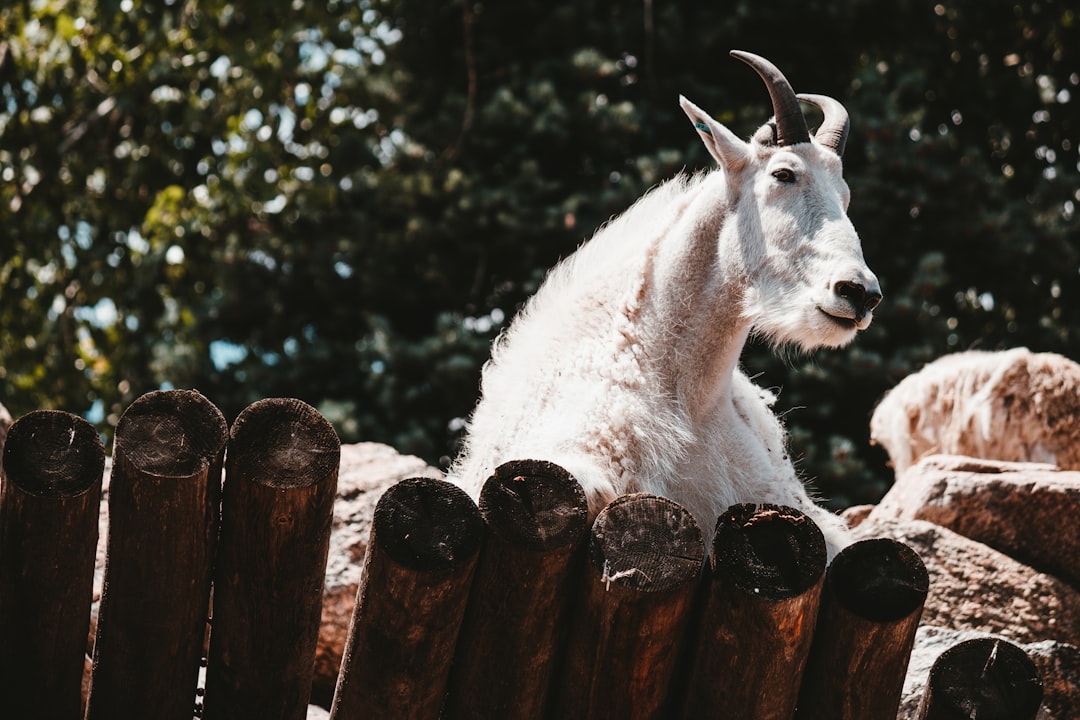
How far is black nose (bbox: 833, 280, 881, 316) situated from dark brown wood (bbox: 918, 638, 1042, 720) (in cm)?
140

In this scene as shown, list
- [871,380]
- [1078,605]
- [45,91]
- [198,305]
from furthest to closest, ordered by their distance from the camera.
Answer: [45,91] → [198,305] → [871,380] → [1078,605]

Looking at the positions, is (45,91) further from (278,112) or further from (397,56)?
(397,56)

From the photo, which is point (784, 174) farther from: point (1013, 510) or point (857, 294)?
point (1013, 510)

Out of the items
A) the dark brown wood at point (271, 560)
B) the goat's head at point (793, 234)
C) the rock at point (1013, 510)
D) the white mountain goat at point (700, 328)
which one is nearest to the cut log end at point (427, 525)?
the dark brown wood at point (271, 560)

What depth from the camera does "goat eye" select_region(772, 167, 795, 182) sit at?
458 centimetres

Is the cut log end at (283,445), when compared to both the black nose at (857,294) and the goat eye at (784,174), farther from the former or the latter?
the goat eye at (784,174)

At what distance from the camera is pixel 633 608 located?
3.21 metres

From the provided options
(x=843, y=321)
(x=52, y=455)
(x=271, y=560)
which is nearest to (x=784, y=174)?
(x=843, y=321)

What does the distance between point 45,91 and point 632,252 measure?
29.2 feet

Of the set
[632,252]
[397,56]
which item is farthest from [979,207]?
[632,252]

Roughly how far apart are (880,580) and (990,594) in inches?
98.3

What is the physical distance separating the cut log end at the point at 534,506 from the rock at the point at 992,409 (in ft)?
19.3

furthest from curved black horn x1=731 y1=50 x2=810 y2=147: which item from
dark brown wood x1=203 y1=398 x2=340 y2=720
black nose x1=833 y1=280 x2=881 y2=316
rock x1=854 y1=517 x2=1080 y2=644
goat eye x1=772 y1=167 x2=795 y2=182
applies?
dark brown wood x1=203 y1=398 x2=340 y2=720

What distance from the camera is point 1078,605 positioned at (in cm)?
546
